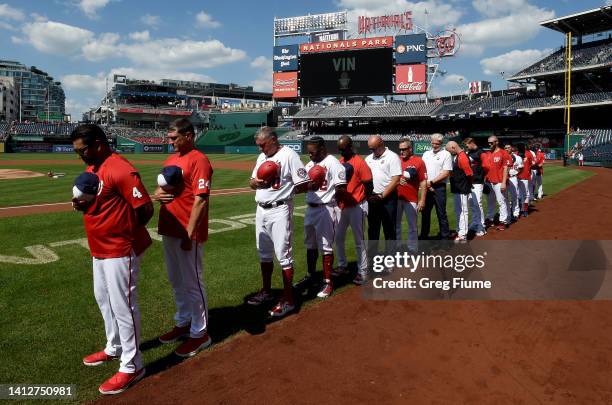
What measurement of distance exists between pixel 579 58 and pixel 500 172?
1640 inches

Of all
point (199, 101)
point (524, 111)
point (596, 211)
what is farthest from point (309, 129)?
point (596, 211)

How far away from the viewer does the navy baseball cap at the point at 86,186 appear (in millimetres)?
3071

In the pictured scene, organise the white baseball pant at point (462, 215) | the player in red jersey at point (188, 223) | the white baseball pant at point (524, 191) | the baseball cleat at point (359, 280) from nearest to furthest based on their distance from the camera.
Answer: the player in red jersey at point (188, 223) → the baseball cleat at point (359, 280) → the white baseball pant at point (462, 215) → the white baseball pant at point (524, 191)

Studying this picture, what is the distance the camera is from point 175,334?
411cm

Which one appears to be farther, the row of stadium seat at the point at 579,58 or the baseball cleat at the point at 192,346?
the row of stadium seat at the point at 579,58

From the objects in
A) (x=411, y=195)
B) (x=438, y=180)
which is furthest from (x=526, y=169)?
(x=411, y=195)

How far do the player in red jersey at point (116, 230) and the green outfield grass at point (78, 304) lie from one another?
13.9 inches

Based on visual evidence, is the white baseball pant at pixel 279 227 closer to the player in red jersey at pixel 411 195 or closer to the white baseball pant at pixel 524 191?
the player in red jersey at pixel 411 195

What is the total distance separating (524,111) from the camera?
42.6m

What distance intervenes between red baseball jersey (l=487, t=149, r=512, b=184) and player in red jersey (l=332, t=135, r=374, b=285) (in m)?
4.81

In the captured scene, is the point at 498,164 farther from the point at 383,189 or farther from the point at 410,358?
the point at 410,358

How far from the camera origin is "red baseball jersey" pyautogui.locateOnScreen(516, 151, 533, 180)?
436 inches

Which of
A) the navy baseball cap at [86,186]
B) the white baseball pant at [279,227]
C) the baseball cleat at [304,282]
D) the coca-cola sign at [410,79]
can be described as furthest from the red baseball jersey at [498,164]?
the coca-cola sign at [410,79]

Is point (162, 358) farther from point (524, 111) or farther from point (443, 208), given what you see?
point (524, 111)
